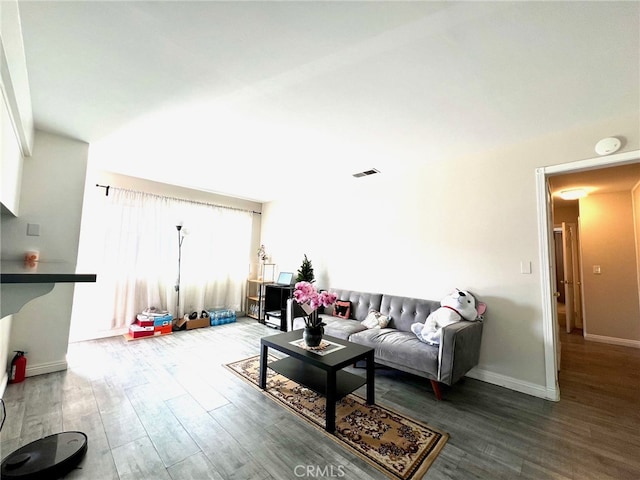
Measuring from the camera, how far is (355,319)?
11.8 ft

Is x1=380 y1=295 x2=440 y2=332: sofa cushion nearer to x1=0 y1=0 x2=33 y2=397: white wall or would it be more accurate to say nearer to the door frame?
the door frame

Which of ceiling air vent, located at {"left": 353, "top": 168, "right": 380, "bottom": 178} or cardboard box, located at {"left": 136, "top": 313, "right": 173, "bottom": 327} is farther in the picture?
cardboard box, located at {"left": 136, "top": 313, "right": 173, "bottom": 327}

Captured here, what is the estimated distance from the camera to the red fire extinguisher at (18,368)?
242 centimetres

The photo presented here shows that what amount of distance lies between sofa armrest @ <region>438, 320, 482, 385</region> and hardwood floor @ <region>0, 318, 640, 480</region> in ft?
0.86

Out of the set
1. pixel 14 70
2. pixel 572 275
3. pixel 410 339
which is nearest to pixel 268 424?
pixel 410 339

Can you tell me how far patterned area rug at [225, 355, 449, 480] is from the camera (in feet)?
5.20

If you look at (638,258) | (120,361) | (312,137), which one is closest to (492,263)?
(312,137)

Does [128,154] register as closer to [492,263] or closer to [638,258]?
[492,263]

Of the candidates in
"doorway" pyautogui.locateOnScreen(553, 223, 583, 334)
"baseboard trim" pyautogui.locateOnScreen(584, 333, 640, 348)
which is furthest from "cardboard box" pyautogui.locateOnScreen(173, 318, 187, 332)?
"doorway" pyautogui.locateOnScreen(553, 223, 583, 334)

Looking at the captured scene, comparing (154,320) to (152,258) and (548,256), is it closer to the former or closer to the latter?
(152,258)

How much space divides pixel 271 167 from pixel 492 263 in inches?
114

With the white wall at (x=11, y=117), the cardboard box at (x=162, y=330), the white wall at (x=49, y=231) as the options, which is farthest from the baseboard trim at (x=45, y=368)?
the cardboard box at (x=162, y=330)

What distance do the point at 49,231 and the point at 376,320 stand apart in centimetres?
365

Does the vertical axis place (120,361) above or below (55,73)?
below
